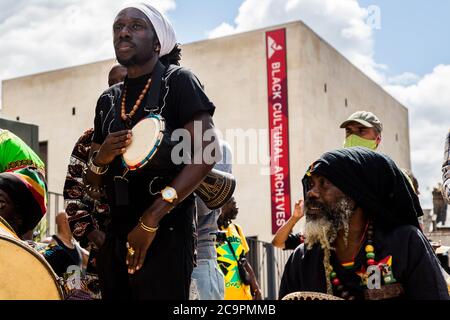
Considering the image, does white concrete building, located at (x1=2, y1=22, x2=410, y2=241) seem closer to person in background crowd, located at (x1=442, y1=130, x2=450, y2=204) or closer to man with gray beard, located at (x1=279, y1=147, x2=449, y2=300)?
person in background crowd, located at (x1=442, y1=130, x2=450, y2=204)

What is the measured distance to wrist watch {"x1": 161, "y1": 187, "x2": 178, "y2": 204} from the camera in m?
2.98

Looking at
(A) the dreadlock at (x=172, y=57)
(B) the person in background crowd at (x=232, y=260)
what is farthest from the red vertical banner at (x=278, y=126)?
(A) the dreadlock at (x=172, y=57)

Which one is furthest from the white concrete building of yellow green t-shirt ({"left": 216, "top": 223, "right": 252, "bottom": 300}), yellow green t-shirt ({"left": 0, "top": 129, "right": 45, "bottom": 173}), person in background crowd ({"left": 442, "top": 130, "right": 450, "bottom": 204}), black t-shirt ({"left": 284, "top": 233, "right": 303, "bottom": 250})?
yellow green t-shirt ({"left": 0, "top": 129, "right": 45, "bottom": 173})

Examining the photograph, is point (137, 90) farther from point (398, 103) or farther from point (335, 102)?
point (398, 103)

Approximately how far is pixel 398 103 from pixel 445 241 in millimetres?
24653

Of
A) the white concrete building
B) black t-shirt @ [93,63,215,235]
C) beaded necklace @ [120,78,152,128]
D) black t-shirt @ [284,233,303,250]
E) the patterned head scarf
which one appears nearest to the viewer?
black t-shirt @ [93,63,215,235]

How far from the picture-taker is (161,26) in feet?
11.1

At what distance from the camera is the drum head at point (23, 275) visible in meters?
2.45

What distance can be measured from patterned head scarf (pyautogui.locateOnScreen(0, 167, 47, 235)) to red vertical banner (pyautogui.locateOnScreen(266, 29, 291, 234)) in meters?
17.8

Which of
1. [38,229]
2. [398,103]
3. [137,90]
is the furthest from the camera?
[398,103]

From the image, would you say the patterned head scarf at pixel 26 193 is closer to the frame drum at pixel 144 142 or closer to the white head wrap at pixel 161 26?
the frame drum at pixel 144 142

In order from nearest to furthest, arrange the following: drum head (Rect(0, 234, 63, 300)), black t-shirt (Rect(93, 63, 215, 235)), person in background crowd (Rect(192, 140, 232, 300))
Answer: drum head (Rect(0, 234, 63, 300)) → black t-shirt (Rect(93, 63, 215, 235)) → person in background crowd (Rect(192, 140, 232, 300))
